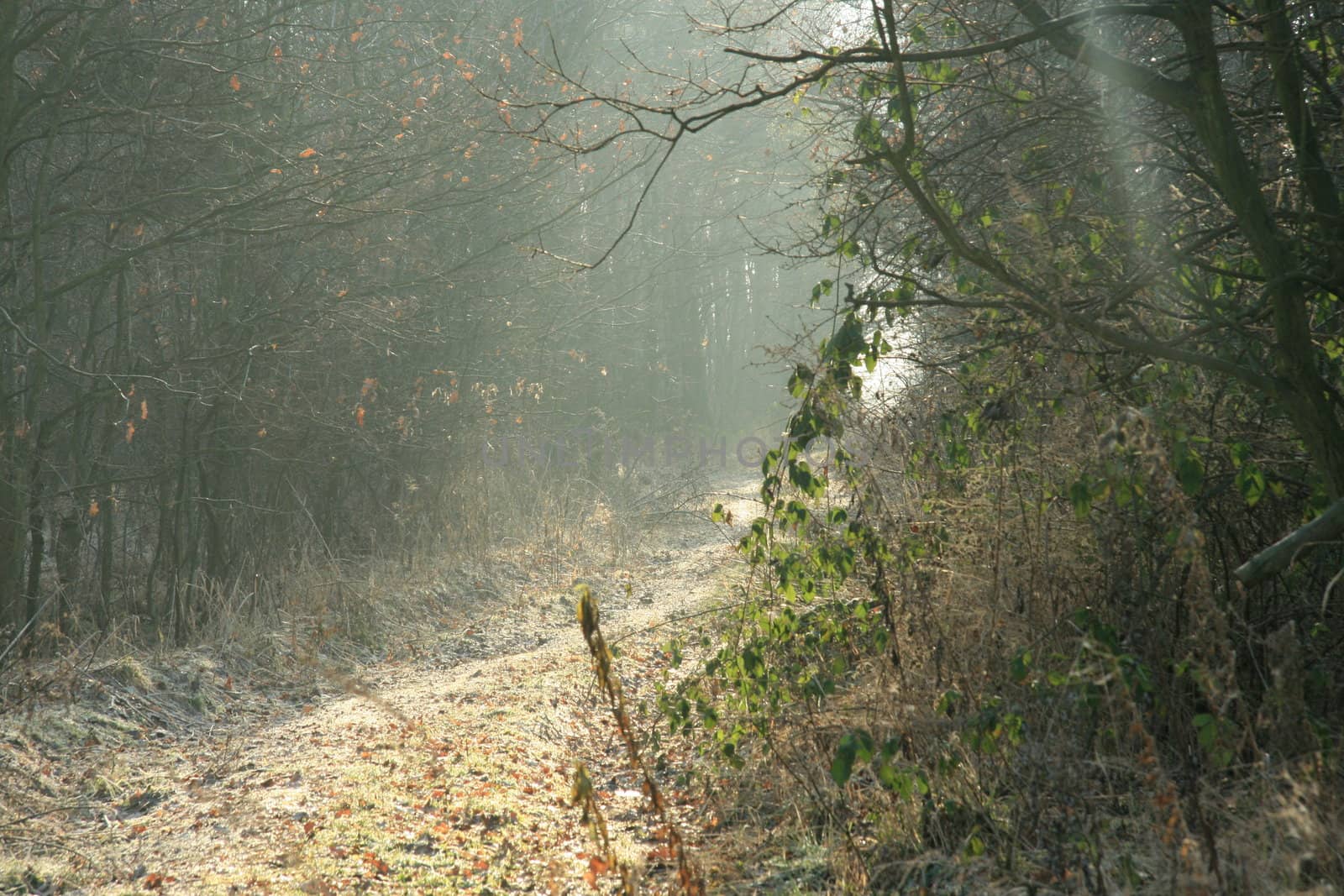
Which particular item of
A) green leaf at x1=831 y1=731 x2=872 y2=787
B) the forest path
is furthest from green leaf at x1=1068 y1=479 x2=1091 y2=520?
the forest path

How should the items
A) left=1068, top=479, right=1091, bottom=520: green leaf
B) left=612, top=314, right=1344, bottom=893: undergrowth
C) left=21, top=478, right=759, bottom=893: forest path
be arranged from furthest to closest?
left=21, top=478, right=759, bottom=893: forest path
left=1068, top=479, right=1091, bottom=520: green leaf
left=612, top=314, right=1344, bottom=893: undergrowth

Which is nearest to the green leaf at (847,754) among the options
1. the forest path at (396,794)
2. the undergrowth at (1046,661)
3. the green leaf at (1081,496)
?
the undergrowth at (1046,661)

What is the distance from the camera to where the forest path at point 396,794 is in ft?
15.7

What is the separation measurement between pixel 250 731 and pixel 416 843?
8.66ft

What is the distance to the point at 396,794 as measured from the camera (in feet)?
19.3

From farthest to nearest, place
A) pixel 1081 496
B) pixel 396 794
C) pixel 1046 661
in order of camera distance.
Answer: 1. pixel 396 794
2. pixel 1046 661
3. pixel 1081 496

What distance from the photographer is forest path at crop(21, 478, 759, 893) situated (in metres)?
4.78

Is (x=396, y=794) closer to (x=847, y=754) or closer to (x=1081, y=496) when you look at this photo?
(x=847, y=754)

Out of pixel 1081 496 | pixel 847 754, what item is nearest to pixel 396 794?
pixel 847 754

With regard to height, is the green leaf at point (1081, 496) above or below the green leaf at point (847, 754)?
above

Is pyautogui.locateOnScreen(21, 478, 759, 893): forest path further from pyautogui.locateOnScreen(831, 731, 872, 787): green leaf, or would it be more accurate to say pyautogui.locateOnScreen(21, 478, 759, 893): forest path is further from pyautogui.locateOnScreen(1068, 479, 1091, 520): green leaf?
pyautogui.locateOnScreen(1068, 479, 1091, 520): green leaf

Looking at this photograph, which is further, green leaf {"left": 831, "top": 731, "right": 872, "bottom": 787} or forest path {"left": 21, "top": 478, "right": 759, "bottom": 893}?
forest path {"left": 21, "top": 478, "right": 759, "bottom": 893}

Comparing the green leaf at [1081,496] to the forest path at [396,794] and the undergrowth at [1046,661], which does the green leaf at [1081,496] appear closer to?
the undergrowth at [1046,661]

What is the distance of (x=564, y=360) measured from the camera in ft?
65.9
